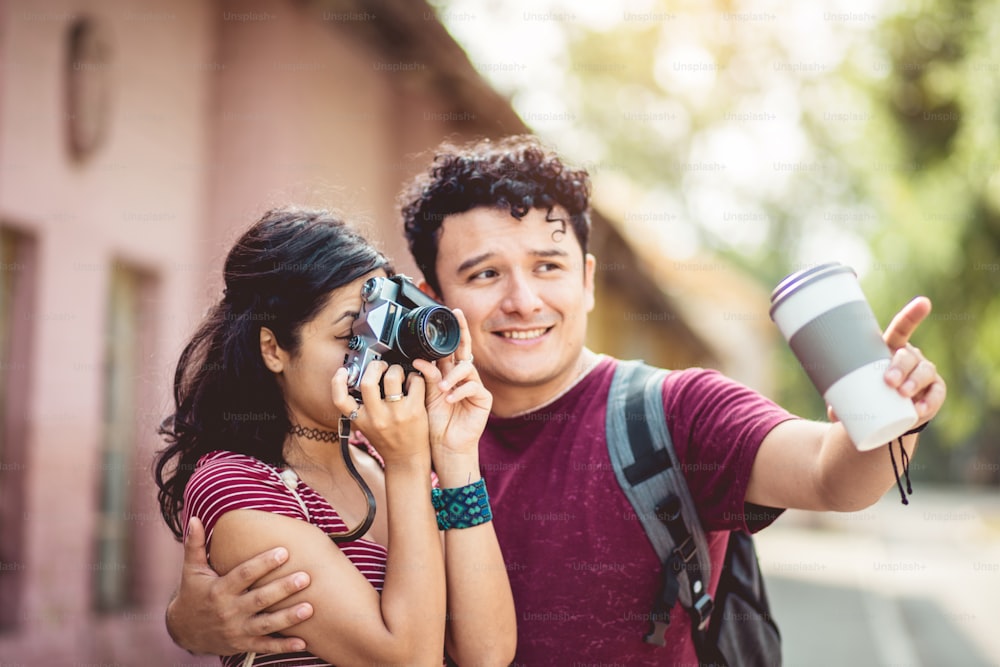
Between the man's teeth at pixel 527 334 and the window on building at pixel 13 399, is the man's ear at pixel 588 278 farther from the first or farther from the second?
the window on building at pixel 13 399

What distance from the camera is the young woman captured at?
79.8 inches

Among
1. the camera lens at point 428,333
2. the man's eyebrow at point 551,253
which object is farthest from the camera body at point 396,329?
the man's eyebrow at point 551,253

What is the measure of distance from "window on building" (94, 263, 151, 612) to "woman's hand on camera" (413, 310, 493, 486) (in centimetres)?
382

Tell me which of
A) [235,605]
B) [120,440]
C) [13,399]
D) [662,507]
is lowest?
[235,605]

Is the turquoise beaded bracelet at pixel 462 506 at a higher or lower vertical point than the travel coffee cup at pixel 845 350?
lower

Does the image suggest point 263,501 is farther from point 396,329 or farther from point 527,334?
point 527,334

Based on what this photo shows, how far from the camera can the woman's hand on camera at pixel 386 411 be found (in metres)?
2.12

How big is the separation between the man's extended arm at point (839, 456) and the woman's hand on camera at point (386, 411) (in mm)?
751

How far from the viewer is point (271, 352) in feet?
7.68

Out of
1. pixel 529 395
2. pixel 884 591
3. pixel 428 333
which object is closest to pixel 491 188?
pixel 529 395

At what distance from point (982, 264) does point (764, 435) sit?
33.4 ft

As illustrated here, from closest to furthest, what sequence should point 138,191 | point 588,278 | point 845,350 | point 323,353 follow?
point 845,350, point 323,353, point 588,278, point 138,191

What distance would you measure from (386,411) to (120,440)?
13.4 ft

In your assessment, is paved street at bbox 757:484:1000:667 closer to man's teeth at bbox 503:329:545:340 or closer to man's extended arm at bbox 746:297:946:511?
man's teeth at bbox 503:329:545:340
